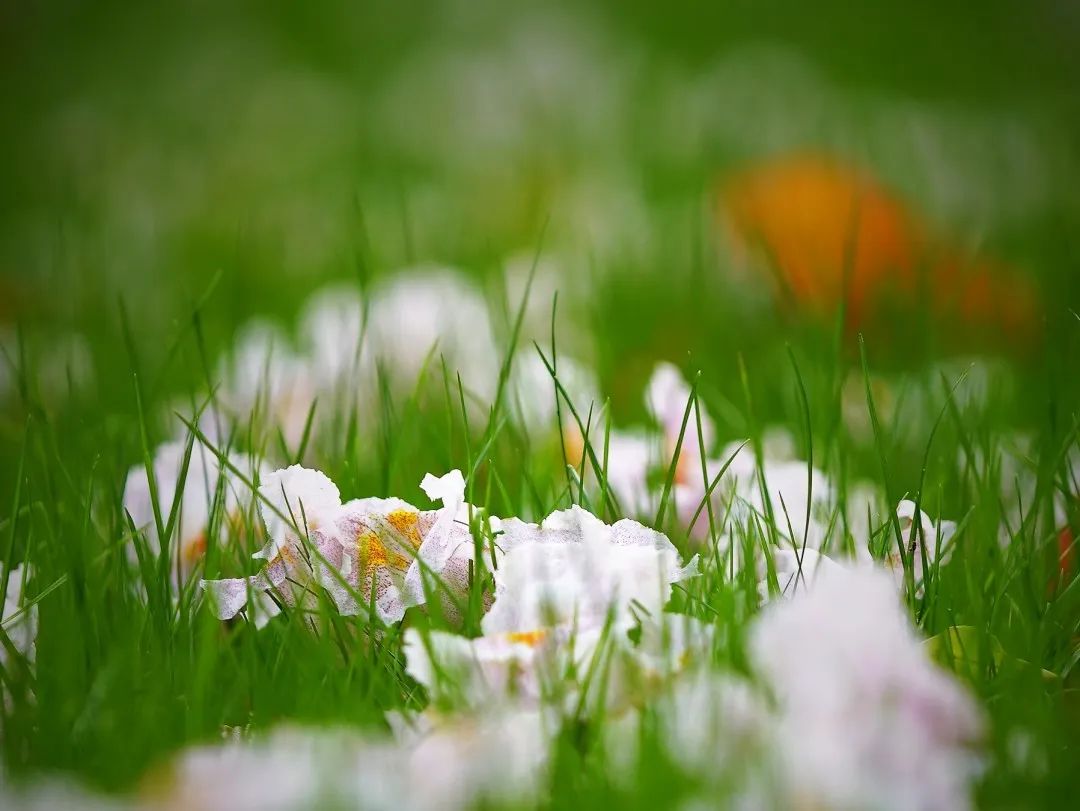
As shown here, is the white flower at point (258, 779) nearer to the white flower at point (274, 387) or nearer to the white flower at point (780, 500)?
the white flower at point (780, 500)

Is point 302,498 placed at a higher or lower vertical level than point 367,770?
higher

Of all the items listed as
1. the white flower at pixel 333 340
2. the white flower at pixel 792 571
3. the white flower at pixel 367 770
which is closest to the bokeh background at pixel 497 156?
the white flower at pixel 333 340

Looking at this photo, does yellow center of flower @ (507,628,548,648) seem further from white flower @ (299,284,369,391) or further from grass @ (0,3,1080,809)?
white flower @ (299,284,369,391)

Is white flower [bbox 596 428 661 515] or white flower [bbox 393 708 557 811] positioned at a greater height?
white flower [bbox 596 428 661 515]

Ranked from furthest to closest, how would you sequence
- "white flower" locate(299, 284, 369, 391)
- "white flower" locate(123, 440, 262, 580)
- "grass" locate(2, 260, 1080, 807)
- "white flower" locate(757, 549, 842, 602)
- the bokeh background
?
the bokeh background, "white flower" locate(299, 284, 369, 391), "white flower" locate(123, 440, 262, 580), "white flower" locate(757, 549, 842, 602), "grass" locate(2, 260, 1080, 807)

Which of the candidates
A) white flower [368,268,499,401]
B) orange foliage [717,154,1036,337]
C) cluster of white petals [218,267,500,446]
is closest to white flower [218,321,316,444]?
cluster of white petals [218,267,500,446]

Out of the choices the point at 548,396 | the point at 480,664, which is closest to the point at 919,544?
the point at 480,664

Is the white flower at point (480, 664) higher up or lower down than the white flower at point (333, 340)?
lower down

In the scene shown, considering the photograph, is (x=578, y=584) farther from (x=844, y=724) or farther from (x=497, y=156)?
(x=497, y=156)
